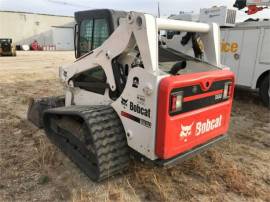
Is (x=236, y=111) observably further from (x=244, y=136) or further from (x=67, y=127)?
(x=67, y=127)

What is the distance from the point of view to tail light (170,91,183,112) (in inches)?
105

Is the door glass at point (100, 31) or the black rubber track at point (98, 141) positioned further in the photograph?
the door glass at point (100, 31)

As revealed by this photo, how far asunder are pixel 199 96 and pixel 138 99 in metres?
0.69

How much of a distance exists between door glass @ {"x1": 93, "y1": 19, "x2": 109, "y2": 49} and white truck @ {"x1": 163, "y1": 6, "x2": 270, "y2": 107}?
3894 millimetres

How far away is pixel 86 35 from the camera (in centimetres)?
404

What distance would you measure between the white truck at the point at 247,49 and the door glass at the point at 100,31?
389cm

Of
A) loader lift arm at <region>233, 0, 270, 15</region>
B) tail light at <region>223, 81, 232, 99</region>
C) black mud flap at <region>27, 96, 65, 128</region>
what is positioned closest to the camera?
tail light at <region>223, 81, 232, 99</region>

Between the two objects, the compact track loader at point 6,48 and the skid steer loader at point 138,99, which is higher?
the skid steer loader at point 138,99

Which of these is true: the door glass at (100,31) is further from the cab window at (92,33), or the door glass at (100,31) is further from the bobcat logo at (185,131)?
the bobcat logo at (185,131)

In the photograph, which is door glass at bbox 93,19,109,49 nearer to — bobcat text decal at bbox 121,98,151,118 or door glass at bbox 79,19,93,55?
door glass at bbox 79,19,93,55

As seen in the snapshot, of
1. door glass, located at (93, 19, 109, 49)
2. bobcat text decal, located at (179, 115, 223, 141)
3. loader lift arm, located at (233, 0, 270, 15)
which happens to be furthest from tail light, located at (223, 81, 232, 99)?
Result: loader lift arm, located at (233, 0, 270, 15)

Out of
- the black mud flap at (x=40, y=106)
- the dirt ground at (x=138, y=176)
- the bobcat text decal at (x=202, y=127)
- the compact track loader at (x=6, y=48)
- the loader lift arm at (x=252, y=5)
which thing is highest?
the loader lift arm at (x=252, y=5)

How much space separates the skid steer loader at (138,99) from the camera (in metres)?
2.71

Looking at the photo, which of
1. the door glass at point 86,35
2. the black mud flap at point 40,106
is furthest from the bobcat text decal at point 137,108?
the black mud flap at point 40,106
